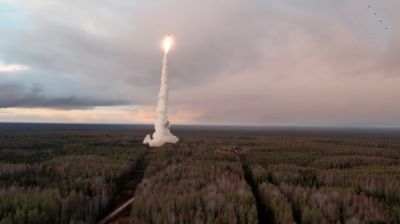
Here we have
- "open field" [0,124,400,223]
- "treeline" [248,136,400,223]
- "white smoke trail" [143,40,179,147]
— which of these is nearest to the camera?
"open field" [0,124,400,223]

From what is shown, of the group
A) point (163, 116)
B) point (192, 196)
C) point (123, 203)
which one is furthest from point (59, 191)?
point (163, 116)

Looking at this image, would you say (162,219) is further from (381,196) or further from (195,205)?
(381,196)

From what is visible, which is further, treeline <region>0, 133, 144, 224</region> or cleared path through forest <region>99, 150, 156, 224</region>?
cleared path through forest <region>99, 150, 156, 224</region>

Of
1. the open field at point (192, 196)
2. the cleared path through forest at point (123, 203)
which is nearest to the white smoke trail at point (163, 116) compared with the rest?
the open field at point (192, 196)

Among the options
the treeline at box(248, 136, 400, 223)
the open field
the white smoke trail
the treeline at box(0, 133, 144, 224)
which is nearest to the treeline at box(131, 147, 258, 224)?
the open field

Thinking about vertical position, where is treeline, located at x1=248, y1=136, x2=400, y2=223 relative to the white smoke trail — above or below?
below

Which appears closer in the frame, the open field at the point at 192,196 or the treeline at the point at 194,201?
the treeline at the point at 194,201

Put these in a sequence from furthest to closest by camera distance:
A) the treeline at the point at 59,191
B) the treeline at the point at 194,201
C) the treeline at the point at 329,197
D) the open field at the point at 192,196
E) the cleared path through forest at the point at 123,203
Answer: the cleared path through forest at the point at 123,203, the treeline at the point at 329,197, the open field at the point at 192,196, the treeline at the point at 59,191, the treeline at the point at 194,201

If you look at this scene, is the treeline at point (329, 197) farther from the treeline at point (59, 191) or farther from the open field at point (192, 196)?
the treeline at point (59, 191)

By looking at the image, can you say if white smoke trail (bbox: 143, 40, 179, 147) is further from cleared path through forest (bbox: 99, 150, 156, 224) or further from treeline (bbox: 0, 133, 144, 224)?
cleared path through forest (bbox: 99, 150, 156, 224)

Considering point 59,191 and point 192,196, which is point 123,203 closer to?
point 59,191

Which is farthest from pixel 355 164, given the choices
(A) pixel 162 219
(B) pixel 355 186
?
(A) pixel 162 219
